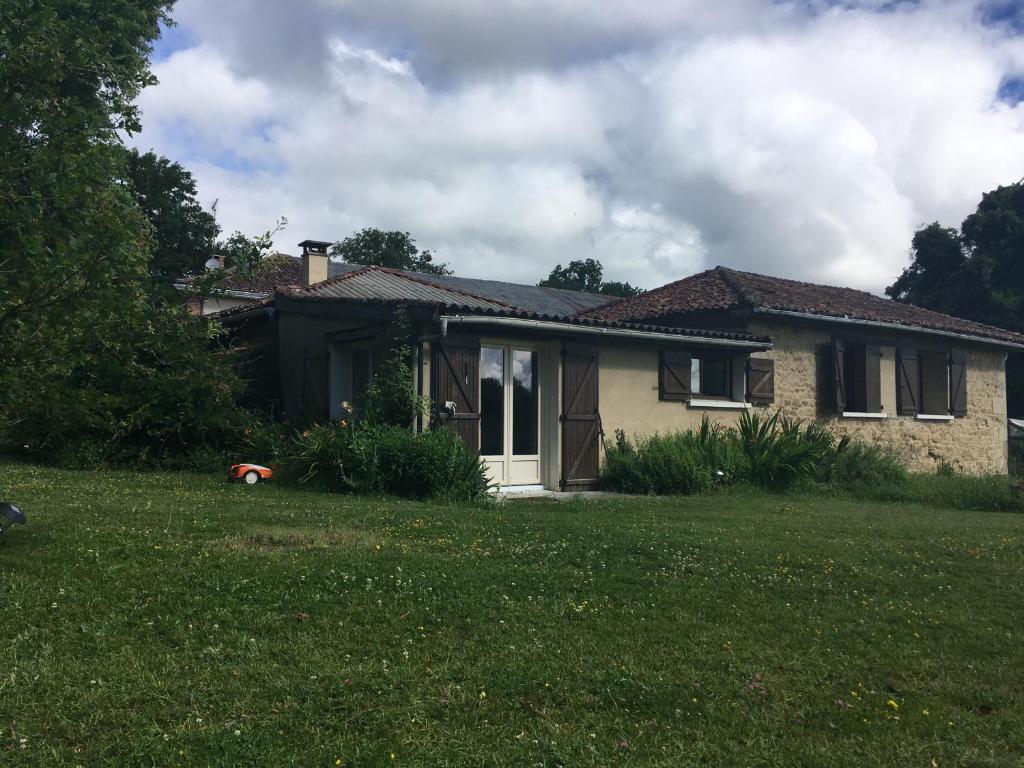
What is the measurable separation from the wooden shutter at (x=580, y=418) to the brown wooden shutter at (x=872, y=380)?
21.7ft

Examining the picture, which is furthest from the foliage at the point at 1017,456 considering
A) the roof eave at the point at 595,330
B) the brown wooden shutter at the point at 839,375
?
the roof eave at the point at 595,330

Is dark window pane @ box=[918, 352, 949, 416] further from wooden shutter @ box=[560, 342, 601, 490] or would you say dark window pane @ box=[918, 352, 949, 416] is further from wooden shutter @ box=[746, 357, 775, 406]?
wooden shutter @ box=[560, 342, 601, 490]

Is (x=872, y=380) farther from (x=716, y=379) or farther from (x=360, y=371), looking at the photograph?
(x=360, y=371)

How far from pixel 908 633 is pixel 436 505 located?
16.9 feet

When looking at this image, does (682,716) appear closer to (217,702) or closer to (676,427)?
(217,702)

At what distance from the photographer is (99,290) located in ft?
16.7

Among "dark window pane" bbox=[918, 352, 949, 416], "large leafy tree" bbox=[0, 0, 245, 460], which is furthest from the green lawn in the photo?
"dark window pane" bbox=[918, 352, 949, 416]

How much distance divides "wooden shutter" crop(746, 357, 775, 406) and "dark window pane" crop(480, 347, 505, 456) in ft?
16.2

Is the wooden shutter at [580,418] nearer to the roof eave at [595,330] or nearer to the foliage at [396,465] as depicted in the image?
the roof eave at [595,330]

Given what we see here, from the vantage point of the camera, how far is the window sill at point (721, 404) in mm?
13531

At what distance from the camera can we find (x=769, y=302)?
49.0 ft

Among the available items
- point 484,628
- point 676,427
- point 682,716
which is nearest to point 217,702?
point 484,628

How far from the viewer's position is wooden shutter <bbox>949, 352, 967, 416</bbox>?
17938 millimetres

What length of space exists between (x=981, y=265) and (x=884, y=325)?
52.8 feet
